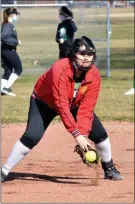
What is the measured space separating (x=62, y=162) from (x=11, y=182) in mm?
1458

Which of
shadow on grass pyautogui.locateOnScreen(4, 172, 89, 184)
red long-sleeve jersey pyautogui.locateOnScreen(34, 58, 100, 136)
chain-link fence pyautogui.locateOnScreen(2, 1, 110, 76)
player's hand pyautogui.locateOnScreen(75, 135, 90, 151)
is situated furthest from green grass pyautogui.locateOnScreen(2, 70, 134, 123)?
player's hand pyautogui.locateOnScreen(75, 135, 90, 151)

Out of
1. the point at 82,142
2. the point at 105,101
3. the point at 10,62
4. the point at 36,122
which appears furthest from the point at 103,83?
the point at 82,142

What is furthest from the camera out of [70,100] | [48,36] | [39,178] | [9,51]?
[48,36]

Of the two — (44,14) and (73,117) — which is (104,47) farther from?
(73,117)

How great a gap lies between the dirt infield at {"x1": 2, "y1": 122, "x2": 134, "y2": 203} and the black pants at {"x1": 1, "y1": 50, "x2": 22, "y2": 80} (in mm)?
4998

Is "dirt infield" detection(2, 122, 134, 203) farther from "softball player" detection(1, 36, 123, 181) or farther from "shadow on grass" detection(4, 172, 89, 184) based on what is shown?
"softball player" detection(1, 36, 123, 181)

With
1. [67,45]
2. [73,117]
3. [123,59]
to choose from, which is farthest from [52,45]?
[73,117]

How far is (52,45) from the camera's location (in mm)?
24422

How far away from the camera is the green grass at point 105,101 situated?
14266mm

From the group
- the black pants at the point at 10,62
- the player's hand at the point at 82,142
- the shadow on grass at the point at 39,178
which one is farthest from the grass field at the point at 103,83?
the player's hand at the point at 82,142

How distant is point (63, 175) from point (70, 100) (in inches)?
56.6

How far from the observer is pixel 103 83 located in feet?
66.2

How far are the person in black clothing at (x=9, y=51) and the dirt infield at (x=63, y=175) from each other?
16.4 ft

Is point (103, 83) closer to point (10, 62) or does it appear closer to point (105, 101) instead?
point (10, 62)
